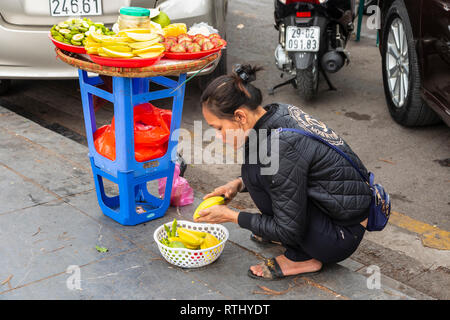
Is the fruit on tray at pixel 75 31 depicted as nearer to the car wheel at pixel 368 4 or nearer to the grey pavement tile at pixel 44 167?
the grey pavement tile at pixel 44 167

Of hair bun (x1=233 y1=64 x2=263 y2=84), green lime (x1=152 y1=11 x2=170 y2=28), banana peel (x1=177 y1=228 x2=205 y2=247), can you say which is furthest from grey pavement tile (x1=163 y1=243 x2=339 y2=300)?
green lime (x1=152 y1=11 x2=170 y2=28)

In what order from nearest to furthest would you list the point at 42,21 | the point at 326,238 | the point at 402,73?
the point at 326,238 < the point at 42,21 < the point at 402,73

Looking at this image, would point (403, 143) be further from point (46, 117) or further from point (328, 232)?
point (46, 117)

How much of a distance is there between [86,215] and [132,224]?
11.3 inches

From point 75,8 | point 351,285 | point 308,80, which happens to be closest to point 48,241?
point 351,285

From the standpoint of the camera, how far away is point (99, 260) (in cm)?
296

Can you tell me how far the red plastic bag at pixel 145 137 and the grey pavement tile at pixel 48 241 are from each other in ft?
1.35

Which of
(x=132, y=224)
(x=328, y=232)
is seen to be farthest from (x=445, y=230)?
(x=132, y=224)

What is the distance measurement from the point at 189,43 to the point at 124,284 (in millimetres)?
1213

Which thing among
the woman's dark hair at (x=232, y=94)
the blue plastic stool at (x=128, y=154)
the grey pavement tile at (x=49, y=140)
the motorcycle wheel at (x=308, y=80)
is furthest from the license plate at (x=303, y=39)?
the woman's dark hair at (x=232, y=94)

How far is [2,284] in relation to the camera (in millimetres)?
2740

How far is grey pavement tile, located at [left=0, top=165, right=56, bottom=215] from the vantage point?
3473 mm

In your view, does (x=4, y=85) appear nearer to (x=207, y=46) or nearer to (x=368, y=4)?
(x=207, y=46)

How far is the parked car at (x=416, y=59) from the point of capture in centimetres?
421
